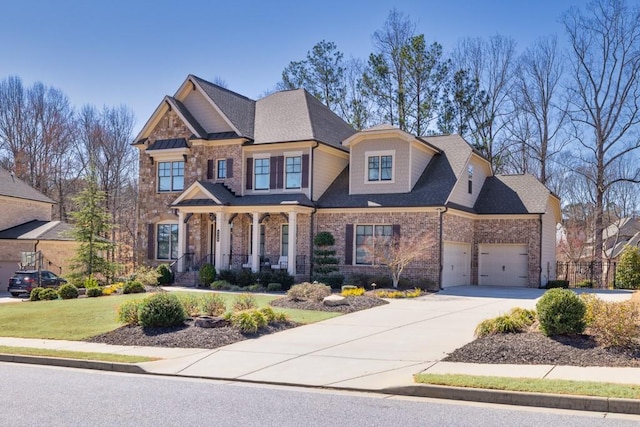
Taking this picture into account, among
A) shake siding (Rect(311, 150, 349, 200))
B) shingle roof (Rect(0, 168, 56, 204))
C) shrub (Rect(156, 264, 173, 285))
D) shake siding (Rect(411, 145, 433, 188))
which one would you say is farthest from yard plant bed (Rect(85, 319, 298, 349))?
shingle roof (Rect(0, 168, 56, 204))

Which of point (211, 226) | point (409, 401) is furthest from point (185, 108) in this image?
point (409, 401)

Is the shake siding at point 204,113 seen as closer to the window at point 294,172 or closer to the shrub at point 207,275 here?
the window at point 294,172

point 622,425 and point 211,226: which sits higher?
point 211,226

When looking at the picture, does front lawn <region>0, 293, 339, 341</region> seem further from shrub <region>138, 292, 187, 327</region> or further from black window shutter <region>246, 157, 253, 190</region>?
black window shutter <region>246, 157, 253, 190</region>

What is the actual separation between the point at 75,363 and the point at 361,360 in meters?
5.63

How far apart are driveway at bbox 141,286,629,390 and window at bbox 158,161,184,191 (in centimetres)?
1695

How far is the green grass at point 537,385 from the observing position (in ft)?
29.0

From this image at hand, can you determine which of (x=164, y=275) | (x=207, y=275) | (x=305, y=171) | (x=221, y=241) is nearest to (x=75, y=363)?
(x=207, y=275)

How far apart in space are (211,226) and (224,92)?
7904 millimetres

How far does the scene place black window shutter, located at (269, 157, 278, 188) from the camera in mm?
31828

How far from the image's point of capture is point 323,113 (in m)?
35.5

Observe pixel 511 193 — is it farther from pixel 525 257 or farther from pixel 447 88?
pixel 447 88

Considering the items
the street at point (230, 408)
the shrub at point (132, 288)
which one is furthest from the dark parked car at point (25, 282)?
the street at point (230, 408)

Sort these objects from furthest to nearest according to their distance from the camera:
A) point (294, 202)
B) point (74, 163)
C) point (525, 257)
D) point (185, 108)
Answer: point (74, 163) → point (185, 108) → point (525, 257) → point (294, 202)
